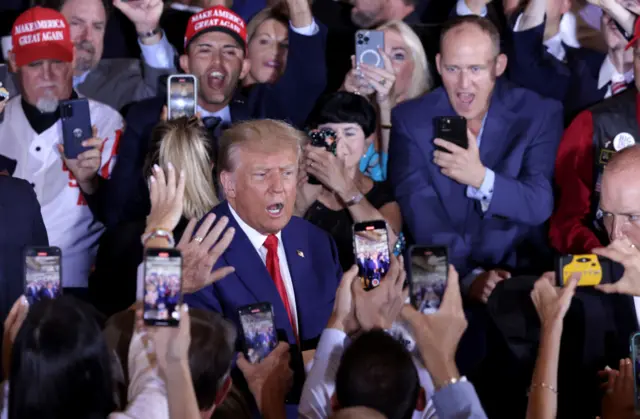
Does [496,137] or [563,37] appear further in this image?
[563,37]

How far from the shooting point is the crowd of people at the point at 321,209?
2.85 m

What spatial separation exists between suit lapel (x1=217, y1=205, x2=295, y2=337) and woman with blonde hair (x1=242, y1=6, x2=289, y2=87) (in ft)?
5.91

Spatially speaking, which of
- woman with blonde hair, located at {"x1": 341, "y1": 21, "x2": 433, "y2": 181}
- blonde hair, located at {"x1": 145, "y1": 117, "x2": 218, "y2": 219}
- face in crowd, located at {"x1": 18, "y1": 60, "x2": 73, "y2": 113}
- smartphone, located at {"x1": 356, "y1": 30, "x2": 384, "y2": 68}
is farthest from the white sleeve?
face in crowd, located at {"x1": 18, "y1": 60, "x2": 73, "y2": 113}

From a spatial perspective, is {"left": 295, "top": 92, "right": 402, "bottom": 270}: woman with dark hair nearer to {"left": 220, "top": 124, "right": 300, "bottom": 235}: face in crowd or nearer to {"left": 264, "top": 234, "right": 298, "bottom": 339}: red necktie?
{"left": 220, "top": 124, "right": 300, "bottom": 235}: face in crowd

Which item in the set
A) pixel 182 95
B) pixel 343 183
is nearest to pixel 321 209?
pixel 343 183

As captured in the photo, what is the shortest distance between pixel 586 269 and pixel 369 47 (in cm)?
189

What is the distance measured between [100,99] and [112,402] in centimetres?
304

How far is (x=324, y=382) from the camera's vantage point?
3.04 metres

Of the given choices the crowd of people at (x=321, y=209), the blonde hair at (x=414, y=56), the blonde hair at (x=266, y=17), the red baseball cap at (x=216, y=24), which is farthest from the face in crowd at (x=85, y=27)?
the blonde hair at (x=414, y=56)

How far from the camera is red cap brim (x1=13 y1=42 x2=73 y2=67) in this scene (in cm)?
504

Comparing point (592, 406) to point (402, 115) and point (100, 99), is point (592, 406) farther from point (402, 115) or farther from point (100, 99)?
point (100, 99)

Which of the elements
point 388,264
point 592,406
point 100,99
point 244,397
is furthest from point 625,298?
point 100,99

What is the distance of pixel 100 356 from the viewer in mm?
2559

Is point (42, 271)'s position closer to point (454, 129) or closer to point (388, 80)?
point (454, 129)
